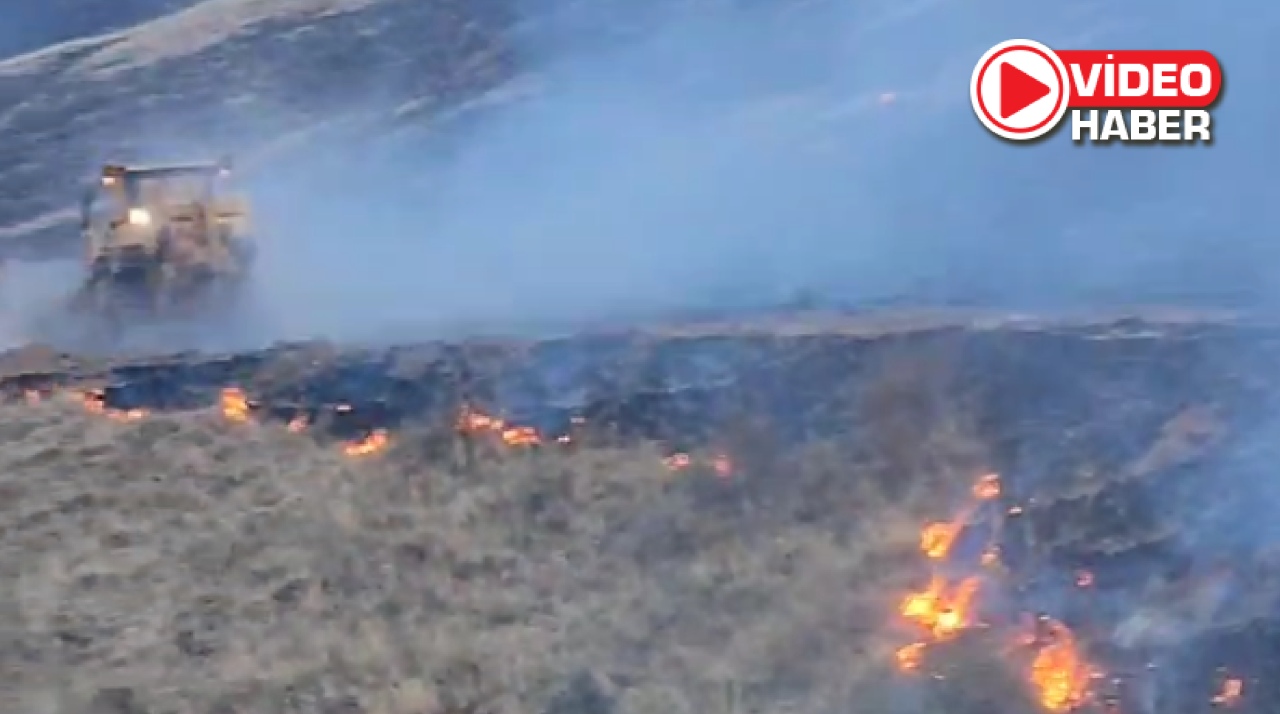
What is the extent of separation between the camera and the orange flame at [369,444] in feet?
41.4

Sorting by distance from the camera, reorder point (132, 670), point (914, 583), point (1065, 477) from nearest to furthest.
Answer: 1. point (132, 670)
2. point (914, 583)
3. point (1065, 477)

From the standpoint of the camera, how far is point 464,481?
12.0 metres

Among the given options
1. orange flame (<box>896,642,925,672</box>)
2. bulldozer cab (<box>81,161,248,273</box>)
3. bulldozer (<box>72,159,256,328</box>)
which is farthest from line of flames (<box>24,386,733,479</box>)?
bulldozer cab (<box>81,161,248,273</box>)

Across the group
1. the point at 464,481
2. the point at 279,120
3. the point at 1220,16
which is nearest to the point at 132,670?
the point at 464,481

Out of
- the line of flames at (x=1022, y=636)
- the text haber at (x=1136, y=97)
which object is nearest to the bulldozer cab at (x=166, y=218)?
the text haber at (x=1136, y=97)

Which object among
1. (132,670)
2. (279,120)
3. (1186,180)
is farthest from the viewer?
(279,120)

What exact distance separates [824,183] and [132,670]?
13.0 m

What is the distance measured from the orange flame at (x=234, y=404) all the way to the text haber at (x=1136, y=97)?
7312 millimetres

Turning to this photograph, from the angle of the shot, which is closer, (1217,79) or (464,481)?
(464,481)

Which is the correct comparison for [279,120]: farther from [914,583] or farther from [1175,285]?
[914,583]

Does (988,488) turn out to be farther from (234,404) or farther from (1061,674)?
(234,404)

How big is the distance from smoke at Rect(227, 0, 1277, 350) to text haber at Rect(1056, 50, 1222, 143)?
1.40 metres

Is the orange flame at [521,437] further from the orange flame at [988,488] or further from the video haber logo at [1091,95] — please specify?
the video haber logo at [1091,95]

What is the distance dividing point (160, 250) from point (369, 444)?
5.37 meters
